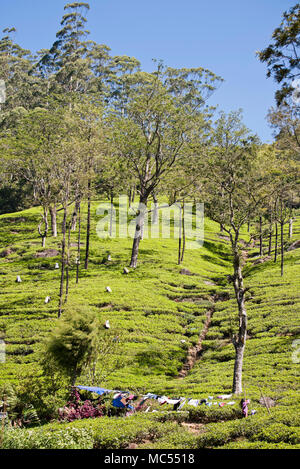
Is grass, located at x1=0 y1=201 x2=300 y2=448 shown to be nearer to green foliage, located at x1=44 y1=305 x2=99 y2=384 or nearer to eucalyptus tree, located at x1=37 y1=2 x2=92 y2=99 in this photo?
green foliage, located at x1=44 y1=305 x2=99 y2=384

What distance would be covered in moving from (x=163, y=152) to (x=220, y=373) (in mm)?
35820

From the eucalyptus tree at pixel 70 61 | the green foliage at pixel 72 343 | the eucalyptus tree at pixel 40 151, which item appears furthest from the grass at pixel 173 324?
the eucalyptus tree at pixel 70 61

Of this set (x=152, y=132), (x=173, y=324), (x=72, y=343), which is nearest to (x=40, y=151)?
(x=152, y=132)

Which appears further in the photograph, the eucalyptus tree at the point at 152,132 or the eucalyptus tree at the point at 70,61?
the eucalyptus tree at the point at 70,61

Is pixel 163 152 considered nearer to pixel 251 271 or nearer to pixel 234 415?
pixel 251 271

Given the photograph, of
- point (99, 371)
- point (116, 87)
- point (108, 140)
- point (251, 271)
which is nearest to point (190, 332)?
point (99, 371)

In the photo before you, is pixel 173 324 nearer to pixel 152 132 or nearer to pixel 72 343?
pixel 72 343

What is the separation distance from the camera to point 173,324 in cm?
3950

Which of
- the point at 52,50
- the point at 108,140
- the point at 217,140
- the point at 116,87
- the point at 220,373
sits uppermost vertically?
the point at 52,50

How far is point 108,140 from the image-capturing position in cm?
6100

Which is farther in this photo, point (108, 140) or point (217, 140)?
point (108, 140)

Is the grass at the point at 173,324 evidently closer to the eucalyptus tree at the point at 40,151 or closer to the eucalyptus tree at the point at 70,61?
the eucalyptus tree at the point at 40,151

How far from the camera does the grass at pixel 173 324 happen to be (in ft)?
66.8

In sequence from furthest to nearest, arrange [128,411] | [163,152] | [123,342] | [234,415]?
[163,152]
[123,342]
[128,411]
[234,415]
